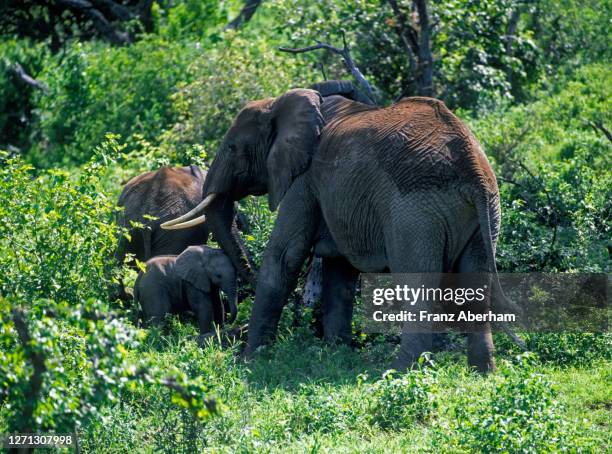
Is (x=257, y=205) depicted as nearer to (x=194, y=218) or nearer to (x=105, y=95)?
(x=194, y=218)

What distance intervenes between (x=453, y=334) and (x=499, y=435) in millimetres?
2766

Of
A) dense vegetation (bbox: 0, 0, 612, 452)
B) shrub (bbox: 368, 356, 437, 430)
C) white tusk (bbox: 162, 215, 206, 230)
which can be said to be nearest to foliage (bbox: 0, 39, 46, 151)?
dense vegetation (bbox: 0, 0, 612, 452)

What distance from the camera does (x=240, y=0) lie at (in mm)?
20953

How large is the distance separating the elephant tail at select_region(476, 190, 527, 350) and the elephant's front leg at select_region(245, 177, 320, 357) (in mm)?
1516

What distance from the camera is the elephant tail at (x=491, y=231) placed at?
8.59 meters

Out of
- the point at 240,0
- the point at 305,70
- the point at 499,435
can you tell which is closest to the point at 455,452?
the point at 499,435

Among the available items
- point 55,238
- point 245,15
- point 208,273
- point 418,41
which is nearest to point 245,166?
point 208,273

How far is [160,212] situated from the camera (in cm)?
1101

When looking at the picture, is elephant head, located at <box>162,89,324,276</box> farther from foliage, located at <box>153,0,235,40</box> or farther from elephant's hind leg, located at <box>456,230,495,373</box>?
foliage, located at <box>153,0,235,40</box>

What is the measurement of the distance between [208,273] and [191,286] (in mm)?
182

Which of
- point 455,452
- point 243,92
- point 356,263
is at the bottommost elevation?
point 455,452

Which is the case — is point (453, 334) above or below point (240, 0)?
below

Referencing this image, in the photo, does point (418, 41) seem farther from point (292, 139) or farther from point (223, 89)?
point (292, 139)

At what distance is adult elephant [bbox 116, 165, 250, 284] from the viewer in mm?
11039
